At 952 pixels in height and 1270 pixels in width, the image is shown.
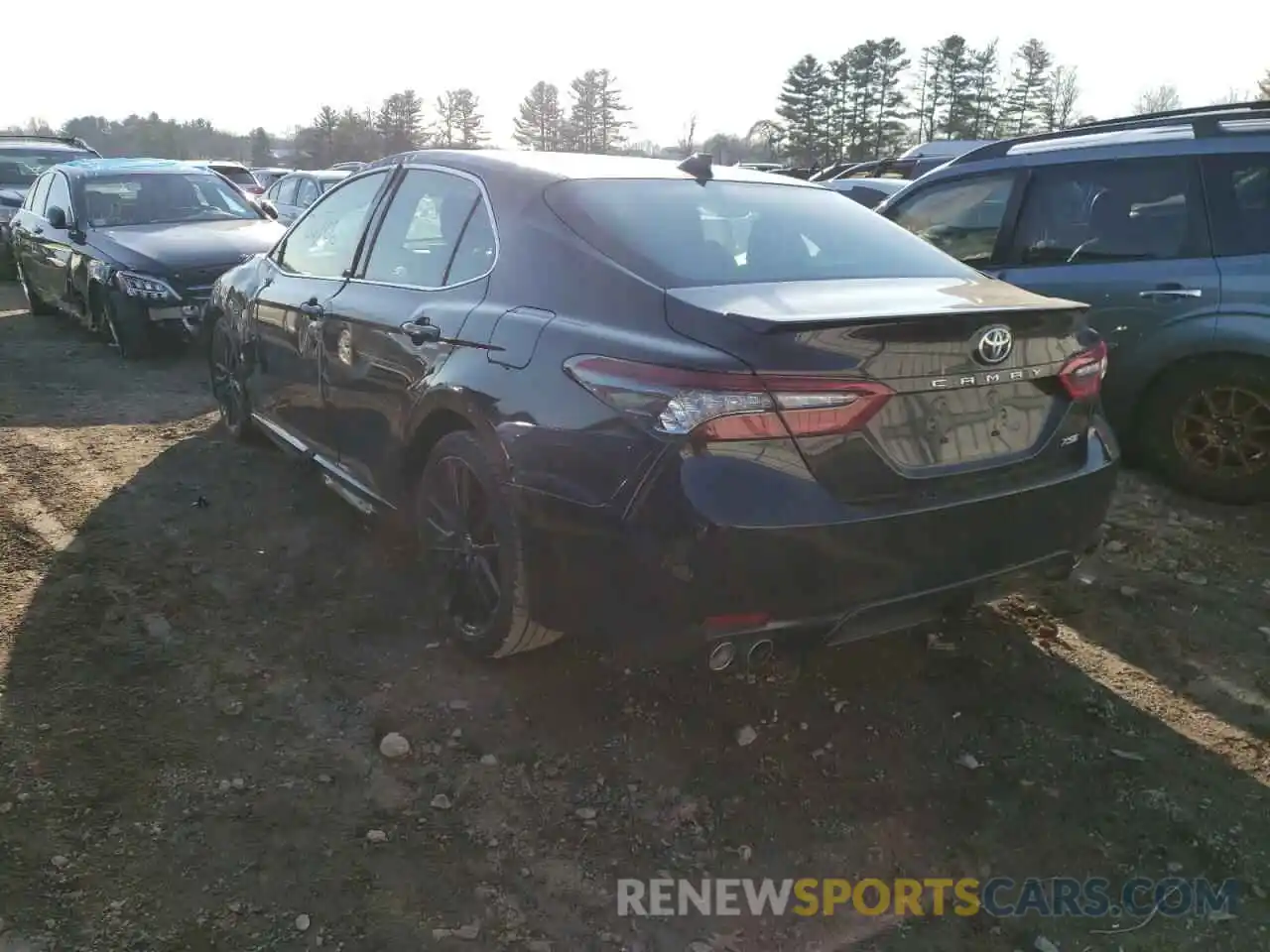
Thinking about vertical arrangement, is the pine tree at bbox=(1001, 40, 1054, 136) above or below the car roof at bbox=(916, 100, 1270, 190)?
above

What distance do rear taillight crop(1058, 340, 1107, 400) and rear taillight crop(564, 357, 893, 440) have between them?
0.80 metres

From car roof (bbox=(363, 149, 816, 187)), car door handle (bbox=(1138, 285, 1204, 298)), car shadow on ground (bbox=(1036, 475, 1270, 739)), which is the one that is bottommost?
car shadow on ground (bbox=(1036, 475, 1270, 739))

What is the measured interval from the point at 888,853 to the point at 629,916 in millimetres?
693

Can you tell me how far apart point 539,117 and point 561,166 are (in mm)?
77623

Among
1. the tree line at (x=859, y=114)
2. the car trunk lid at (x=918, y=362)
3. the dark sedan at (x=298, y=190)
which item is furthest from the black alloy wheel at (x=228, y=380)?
the tree line at (x=859, y=114)

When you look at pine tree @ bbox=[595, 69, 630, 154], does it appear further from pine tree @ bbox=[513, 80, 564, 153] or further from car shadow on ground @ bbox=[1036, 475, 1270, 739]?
car shadow on ground @ bbox=[1036, 475, 1270, 739]

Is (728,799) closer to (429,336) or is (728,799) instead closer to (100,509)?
(429,336)

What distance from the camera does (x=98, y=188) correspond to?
9.20 meters

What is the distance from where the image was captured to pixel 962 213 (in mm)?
5754

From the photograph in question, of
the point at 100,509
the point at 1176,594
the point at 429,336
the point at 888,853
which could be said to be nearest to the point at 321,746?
the point at 429,336

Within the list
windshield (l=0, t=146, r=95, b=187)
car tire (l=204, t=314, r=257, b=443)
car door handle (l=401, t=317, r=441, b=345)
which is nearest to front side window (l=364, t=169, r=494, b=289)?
car door handle (l=401, t=317, r=441, b=345)

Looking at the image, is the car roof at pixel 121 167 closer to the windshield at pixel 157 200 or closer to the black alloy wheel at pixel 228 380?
the windshield at pixel 157 200

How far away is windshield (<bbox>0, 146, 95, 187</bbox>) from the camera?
14.5 m

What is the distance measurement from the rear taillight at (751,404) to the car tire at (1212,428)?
299 centimetres
